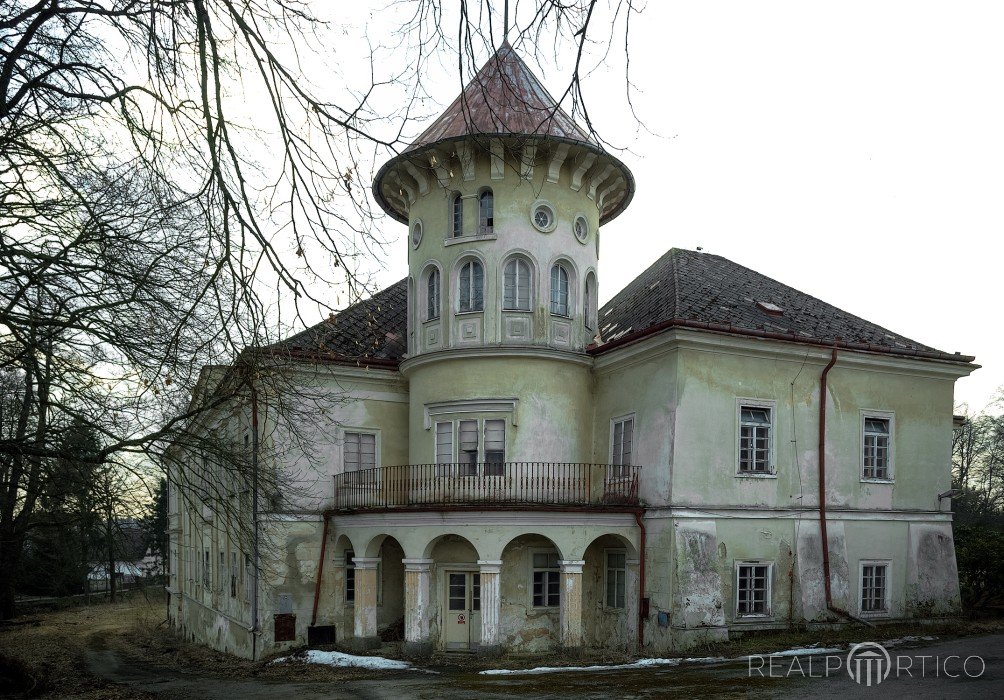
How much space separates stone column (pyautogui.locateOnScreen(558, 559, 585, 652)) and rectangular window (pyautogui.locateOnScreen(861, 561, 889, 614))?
279 inches

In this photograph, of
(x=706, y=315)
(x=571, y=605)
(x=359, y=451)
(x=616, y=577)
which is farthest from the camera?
(x=359, y=451)

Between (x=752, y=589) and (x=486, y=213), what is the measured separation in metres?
10.7

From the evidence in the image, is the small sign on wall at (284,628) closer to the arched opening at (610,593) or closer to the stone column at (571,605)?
the stone column at (571,605)

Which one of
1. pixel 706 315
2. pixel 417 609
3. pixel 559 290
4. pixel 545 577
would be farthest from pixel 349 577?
pixel 706 315

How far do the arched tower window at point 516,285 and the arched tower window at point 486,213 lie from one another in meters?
1.01

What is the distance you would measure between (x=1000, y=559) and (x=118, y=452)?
21.5 meters

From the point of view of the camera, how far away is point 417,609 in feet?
62.4

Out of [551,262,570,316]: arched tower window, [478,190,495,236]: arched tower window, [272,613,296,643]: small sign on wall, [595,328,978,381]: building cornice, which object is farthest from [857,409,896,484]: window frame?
[272,613,296,643]: small sign on wall

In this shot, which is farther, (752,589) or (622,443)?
(622,443)

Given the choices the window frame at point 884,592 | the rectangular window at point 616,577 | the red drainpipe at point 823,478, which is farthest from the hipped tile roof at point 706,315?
the window frame at point 884,592

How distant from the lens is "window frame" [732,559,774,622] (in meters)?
18.6

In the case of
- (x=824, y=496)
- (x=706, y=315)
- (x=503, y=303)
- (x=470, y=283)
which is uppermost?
(x=470, y=283)

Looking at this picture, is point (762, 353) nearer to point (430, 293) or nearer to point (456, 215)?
point (456, 215)

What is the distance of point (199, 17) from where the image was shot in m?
5.72
